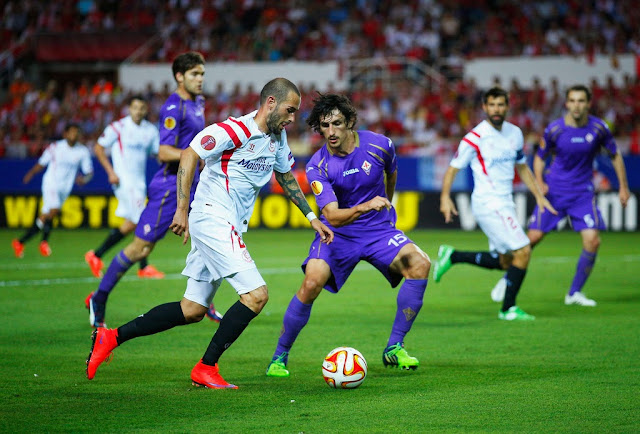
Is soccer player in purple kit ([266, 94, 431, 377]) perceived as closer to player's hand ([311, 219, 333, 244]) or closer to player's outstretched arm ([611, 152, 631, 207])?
player's hand ([311, 219, 333, 244])

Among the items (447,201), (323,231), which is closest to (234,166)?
(323,231)

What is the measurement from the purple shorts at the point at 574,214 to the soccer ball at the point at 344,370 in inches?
196

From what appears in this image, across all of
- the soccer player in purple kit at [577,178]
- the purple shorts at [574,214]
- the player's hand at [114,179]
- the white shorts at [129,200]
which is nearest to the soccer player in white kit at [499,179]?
the purple shorts at [574,214]

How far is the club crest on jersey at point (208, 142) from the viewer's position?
245 inches

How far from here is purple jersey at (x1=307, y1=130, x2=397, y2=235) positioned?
716 cm

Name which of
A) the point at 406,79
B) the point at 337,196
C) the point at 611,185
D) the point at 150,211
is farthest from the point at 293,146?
the point at 337,196

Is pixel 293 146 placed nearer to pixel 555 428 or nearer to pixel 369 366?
pixel 369 366

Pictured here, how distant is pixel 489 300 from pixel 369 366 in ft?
14.4

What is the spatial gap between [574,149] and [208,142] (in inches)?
235

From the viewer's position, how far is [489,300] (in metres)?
11.3

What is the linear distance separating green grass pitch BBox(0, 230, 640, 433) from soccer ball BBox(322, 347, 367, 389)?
0.07 metres

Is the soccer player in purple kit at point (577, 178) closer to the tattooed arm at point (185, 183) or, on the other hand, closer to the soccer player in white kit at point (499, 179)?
the soccer player in white kit at point (499, 179)

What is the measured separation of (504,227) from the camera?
32.0 feet

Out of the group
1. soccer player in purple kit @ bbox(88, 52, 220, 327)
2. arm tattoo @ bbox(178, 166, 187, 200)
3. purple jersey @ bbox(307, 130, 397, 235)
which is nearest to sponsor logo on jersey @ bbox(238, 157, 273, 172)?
arm tattoo @ bbox(178, 166, 187, 200)
